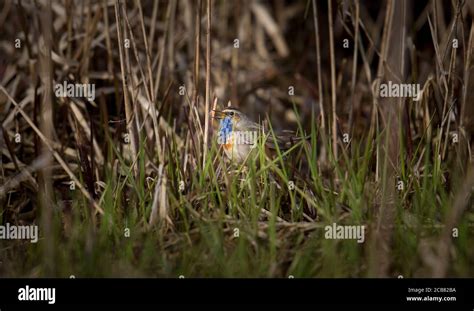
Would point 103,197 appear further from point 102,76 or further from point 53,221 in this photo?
point 102,76

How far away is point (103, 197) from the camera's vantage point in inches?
133

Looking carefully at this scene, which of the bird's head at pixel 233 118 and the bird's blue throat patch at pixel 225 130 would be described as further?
the bird's head at pixel 233 118

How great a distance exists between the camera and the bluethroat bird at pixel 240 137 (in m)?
3.79

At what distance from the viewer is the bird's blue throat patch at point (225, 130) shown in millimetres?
3936

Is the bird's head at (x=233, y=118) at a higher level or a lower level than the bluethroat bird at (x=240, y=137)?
higher

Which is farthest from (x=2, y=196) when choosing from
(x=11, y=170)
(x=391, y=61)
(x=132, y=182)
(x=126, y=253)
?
(x=391, y=61)

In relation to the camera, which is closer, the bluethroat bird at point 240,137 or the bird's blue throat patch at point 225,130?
the bluethroat bird at point 240,137

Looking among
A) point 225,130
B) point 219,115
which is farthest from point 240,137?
point 219,115

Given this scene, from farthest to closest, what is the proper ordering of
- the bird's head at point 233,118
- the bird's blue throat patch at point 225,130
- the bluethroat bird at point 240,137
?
the bird's head at point 233,118, the bird's blue throat patch at point 225,130, the bluethroat bird at point 240,137

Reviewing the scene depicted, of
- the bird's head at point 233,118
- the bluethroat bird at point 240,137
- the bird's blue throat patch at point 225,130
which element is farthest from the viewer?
the bird's head at point 233,118

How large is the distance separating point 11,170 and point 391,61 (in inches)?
89.0

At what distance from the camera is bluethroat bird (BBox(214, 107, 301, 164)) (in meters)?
3.79
